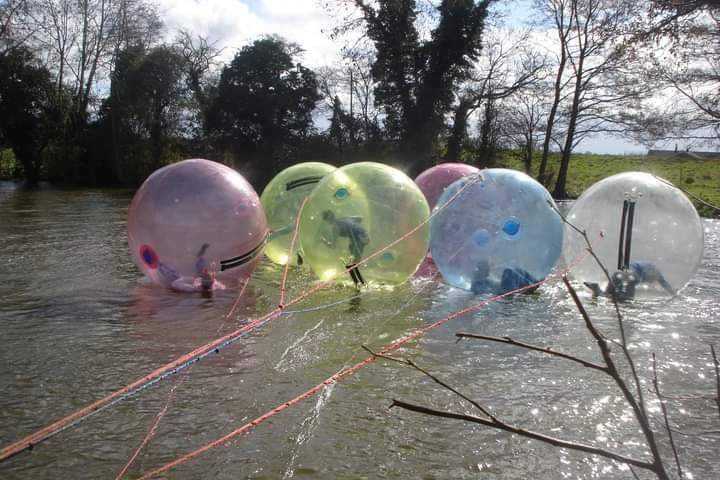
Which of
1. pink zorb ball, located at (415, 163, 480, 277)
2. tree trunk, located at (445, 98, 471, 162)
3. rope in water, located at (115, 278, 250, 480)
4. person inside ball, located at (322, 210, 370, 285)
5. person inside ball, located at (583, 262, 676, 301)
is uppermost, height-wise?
tree trunk, located at (445, 98, 471, 162)

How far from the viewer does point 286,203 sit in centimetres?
752

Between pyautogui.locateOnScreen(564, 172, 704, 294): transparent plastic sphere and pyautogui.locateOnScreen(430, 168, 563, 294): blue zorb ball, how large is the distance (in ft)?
1.76

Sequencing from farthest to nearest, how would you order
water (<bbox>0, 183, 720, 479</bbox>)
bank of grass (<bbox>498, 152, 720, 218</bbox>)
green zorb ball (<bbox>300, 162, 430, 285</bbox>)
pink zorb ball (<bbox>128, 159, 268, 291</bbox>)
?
bank of grass (<bbox>498, 152, 720, 218</bbox>), green zorb ball (<bbox>300, 162, 430, 285</bbox>), pink zorb ball (<bbox>128, 159, 268, 291</bbox>), water (<bbox>0, 183, 720, 479</bbox>)

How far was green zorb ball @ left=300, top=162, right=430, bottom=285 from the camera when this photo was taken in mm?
5988

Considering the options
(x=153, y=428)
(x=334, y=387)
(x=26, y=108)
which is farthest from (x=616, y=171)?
(x=153, y=428)

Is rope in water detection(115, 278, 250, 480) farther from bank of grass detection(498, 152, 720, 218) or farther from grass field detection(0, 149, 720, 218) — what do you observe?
bank of grass detection(498, 152, 720, 218)

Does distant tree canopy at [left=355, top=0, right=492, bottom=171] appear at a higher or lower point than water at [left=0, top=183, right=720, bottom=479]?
higher

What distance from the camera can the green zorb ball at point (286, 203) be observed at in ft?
24.6

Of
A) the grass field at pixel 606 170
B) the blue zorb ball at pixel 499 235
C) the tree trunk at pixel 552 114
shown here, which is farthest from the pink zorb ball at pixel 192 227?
the tree trunk at pixel 552 114

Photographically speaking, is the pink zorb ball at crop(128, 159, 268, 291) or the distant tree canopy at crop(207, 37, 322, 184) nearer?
the pink zorb ball at crop(128, 159, 268, 291)

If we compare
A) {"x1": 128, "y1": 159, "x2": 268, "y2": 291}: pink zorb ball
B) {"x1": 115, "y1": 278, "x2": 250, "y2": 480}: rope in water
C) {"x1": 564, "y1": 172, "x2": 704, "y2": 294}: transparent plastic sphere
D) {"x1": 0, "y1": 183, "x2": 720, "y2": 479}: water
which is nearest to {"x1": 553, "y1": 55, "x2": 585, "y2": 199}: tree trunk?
{"x1": 0, "y1": 183, "x2": 720, "y2": 479}: water

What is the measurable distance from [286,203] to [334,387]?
13.1 feet

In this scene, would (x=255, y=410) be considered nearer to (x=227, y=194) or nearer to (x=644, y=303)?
(x=227, y=194)

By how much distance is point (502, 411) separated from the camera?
11.7ft
